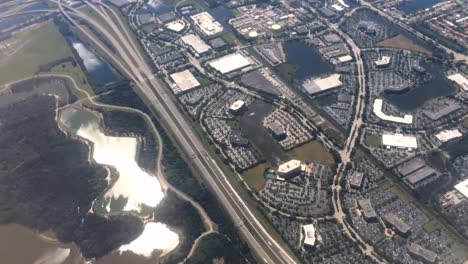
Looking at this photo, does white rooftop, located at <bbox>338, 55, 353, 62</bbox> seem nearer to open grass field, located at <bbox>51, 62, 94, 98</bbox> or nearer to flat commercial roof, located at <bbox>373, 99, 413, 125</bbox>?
flat commercial roof, located at <bbox>373, 99, 413, 125</bbox>

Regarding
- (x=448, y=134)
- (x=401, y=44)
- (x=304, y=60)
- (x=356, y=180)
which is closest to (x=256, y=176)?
(x=356, y=180)

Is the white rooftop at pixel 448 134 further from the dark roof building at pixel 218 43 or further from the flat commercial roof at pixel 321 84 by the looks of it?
the dark roof building at pixel 218 43

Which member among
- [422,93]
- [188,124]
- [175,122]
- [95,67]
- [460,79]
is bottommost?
[460,79]

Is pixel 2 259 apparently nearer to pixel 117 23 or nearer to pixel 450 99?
pixel 117 23

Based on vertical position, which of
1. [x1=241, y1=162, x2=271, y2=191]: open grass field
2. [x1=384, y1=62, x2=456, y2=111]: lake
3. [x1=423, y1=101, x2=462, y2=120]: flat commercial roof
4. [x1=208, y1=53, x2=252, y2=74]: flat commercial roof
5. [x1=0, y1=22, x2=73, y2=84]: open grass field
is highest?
[x1=0, y1=22, x2=73, y2=84]: open grass field

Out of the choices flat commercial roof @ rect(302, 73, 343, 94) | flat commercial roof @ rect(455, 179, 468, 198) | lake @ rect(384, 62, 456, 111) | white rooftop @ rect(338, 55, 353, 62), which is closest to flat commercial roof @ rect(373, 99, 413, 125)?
lake @ rect(384, 62, 456, 111)

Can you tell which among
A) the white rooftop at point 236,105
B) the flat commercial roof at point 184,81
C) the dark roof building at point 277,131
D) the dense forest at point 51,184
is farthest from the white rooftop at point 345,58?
the dense forest at point 51,184

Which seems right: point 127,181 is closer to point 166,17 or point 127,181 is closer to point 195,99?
point 195,99
